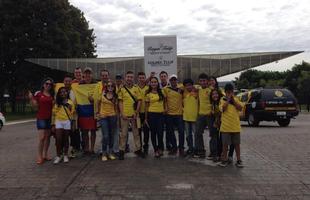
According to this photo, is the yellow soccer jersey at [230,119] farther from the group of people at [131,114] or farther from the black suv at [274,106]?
the black suv at [274,106]

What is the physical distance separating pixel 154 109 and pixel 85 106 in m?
1.45

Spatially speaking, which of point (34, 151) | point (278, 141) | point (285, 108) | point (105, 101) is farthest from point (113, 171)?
point (285, 108)

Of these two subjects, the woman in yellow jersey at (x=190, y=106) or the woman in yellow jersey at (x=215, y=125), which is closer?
the woman in yellow jersey at (x=215, y=125)

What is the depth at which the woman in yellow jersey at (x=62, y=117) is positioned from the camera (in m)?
9.71

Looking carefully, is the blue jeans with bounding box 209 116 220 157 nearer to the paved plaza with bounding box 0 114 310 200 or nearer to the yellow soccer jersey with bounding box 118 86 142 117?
the paved plaza with bounding box 0 114 310 200

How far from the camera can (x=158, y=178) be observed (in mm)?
8164

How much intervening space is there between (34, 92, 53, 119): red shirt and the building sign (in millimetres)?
8203

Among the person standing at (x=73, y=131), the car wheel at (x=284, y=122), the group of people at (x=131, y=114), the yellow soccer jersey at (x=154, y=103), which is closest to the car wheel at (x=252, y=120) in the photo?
the car wheel at (x=284, y=122)

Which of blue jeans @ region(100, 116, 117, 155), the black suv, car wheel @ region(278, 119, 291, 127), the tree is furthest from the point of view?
the tree

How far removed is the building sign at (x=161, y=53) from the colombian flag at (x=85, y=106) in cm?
759

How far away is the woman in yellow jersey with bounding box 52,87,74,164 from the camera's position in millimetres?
9711

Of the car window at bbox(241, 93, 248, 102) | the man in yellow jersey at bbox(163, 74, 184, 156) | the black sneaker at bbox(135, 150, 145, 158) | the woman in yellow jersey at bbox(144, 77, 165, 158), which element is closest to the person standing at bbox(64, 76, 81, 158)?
the black sneaker at bbox(135, 150, 145, 158)

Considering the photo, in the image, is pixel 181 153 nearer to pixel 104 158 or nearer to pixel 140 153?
pixel 140 153

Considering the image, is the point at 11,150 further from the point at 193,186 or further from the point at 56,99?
the point at 193,186
